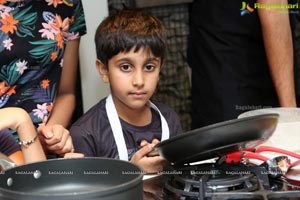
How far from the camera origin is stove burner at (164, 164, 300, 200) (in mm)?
847

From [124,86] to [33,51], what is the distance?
0.26 meters

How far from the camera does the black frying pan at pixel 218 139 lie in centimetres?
81

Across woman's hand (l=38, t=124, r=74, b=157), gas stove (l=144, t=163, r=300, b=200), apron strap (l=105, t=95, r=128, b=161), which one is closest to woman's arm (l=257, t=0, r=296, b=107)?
apron strap (l=105, t=95, r=128, b=161)

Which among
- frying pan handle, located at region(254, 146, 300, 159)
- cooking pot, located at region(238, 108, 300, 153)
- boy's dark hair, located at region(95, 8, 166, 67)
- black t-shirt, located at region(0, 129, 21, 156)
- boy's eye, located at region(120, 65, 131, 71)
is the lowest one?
cooking pot, located at region(238, 108, 300, 153)

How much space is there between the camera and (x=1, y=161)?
2.36 feet

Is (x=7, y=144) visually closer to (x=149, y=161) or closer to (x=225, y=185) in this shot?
(x=149, y=161)

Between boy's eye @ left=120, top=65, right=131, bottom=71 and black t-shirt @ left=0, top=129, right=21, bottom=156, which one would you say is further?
boy's eye @ left=120, top=65, right=131, bottom=71

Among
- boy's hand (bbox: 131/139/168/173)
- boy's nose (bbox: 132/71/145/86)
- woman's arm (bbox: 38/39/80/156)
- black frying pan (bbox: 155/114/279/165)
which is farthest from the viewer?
woman's arm (bbox: 38/39/80/156)

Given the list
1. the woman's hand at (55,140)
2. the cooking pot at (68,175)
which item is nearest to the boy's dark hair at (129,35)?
the woman's hand at (55,140)

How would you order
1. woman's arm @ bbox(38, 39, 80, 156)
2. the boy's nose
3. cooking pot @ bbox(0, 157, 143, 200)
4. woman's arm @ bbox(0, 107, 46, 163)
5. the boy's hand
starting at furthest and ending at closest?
woman's arm @ bbox(38, 39, 80, 156), the boy's nose, the boy's hand, woman's arm @ bbox(0, 107, 46, 163), cooking pot @ bbox(0, 157, 143, 200)

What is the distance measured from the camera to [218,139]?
2.70 feet

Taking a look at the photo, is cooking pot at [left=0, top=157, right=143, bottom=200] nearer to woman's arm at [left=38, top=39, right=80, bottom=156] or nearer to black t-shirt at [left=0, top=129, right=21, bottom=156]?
black t-shirt at [left=0, top=129, right=21, bottom=156]

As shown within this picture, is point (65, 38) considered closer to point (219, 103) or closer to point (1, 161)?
point (219, 103)

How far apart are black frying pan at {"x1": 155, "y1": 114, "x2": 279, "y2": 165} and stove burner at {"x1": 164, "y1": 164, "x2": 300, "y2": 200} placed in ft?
0.11
